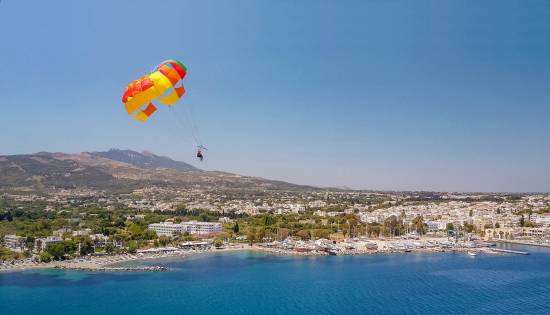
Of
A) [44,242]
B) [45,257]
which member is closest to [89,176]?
[44,242]

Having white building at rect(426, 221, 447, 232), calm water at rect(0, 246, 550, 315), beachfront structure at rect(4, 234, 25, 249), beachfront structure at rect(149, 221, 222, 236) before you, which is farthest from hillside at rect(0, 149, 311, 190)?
calm water at rect(0, 246, 550, 315)

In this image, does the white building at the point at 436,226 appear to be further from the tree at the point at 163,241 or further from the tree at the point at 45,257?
the tree at the point at 45,257

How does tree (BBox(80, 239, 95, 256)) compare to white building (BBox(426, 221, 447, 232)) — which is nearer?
tree (BBox(80, 239, 95, 256))

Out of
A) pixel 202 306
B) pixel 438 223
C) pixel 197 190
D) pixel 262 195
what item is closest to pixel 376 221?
pixel 438 223

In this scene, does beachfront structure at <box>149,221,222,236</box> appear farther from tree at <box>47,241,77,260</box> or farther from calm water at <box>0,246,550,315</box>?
tree at <box>47,241,77,260</box>

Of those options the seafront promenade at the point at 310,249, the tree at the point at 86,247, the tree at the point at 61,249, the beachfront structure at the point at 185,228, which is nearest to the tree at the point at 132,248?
the seafront promenade at the point at 310,249

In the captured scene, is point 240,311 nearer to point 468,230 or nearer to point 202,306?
point 202,306
